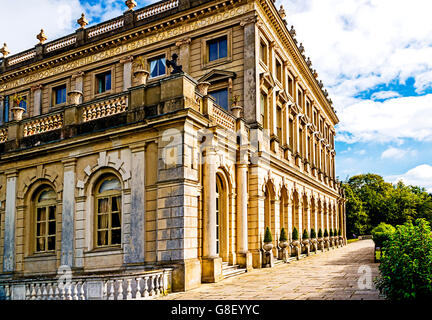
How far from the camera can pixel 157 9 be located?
23.7 meters

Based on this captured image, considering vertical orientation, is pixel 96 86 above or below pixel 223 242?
above

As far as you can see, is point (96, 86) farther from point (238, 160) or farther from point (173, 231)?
point (173, 231)

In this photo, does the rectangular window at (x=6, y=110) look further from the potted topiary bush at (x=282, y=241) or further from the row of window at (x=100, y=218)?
the potted topiary bush at (x=282, y=241)

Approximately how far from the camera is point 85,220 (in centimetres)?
1518

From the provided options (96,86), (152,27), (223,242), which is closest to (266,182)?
(223,242)

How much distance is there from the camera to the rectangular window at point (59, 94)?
27.2 meters

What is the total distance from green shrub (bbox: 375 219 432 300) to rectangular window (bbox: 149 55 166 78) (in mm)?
17548

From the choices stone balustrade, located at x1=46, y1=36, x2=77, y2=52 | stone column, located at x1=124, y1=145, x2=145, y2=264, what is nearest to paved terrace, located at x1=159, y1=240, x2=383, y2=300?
stone column, located at x1=124, y1=145, x2=145, y2=264

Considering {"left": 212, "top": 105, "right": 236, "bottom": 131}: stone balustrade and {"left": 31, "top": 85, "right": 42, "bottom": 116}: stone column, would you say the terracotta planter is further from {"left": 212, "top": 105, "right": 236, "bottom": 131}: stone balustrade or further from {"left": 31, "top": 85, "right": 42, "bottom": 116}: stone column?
{"left": 31, "top": 85, "right": 42, "bottom": 116}: stone column

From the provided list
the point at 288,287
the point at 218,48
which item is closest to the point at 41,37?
the point at 218,48

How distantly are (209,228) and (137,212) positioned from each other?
237 centimetres

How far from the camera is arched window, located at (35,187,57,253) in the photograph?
1636cm

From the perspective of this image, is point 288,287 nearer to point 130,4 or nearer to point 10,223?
point 10,223
